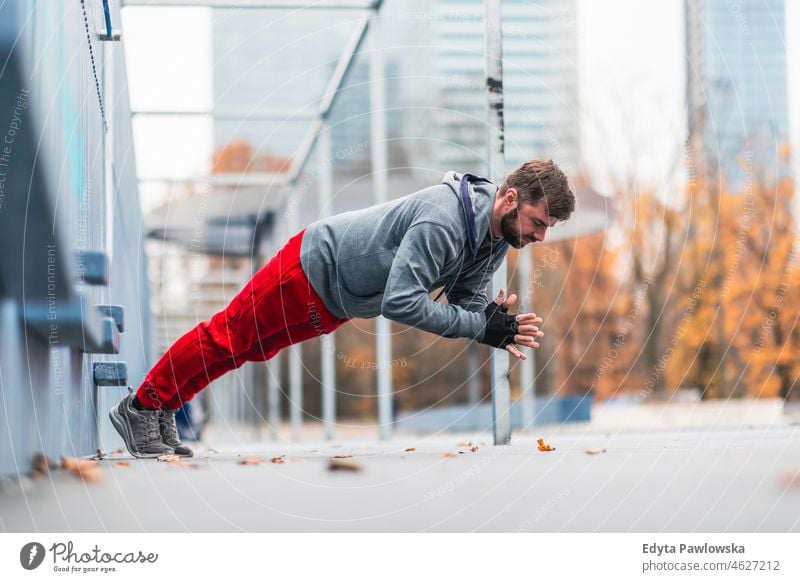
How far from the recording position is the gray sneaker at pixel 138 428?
123 inches

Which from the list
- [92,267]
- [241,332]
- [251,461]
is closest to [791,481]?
[251,461]

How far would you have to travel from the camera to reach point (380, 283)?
3201mm

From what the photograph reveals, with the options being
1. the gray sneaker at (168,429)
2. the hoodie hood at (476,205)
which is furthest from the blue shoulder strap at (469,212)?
the gray sneaker at (168,429)

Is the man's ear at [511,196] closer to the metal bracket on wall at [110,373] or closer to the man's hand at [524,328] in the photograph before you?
the man's hand at [524,328]

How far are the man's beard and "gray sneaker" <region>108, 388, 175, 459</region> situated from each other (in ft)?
3.44

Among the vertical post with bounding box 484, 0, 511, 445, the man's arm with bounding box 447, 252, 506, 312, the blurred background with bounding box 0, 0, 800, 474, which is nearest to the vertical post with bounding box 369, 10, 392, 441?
the blurred background with bounding box 0, 0, 800, 474

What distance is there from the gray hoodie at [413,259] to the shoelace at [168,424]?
52 cm

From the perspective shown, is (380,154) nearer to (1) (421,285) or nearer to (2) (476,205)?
(2) (476,205)

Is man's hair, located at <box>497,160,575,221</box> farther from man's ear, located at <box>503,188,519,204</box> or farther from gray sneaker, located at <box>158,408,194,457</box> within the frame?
gray sneaker, located at <box>158,408,194,457</box>

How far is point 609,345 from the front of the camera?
1828 cm

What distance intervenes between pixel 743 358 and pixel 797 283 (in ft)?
8.55

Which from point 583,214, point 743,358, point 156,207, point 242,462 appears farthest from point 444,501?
point 743,358

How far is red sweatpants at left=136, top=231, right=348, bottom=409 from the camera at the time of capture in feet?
10.1
